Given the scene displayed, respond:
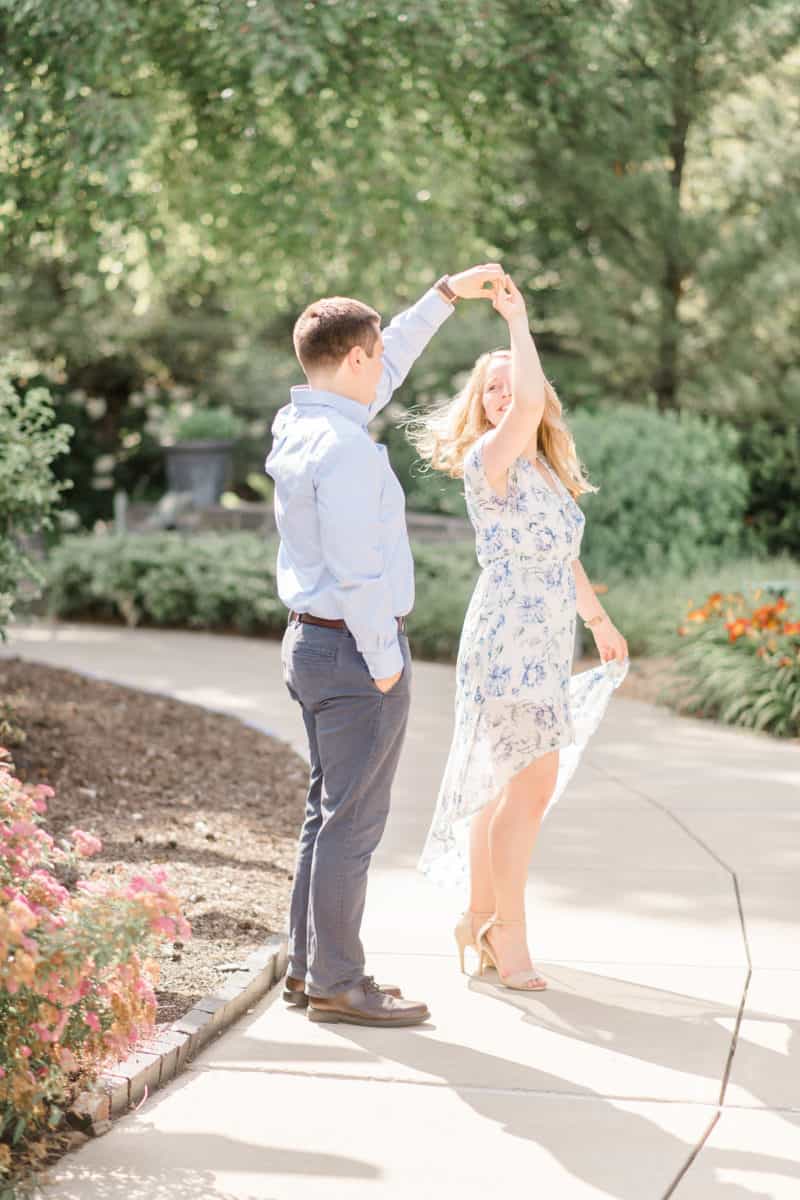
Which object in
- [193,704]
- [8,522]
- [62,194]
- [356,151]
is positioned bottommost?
[193,704]

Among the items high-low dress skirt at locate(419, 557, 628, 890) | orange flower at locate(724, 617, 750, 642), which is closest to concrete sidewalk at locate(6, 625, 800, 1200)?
high-low dress skirt at locate(419, 557, 628, 890)

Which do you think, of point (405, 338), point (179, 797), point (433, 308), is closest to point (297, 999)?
point (405, 338)

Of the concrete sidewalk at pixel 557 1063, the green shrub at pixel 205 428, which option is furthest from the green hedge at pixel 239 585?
the concrete sidewalk at pixel 557 1063

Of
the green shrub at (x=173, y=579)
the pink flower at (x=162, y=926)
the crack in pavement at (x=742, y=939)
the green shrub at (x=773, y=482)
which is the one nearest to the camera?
the pink flower at (x=162, y=926)

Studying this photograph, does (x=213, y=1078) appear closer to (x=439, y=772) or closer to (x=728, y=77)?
(x=439, y=772)

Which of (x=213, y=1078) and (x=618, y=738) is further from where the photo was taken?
(x=618, y=738)

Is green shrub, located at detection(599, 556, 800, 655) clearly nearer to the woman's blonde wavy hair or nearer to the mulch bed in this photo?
the mulch bed

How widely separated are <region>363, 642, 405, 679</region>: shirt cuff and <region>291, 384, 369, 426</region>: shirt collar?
595mm

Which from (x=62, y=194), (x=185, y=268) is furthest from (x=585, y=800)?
(x=185, y=268)

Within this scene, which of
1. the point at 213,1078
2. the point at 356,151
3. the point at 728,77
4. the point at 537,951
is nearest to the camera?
the point at 213,1078

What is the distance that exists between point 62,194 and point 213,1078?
6.34 meters

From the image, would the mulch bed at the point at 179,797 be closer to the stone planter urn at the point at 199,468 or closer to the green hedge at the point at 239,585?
the green hedge at the point at 239,585

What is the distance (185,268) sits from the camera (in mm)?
15211

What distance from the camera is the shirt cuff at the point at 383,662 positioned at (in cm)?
382
